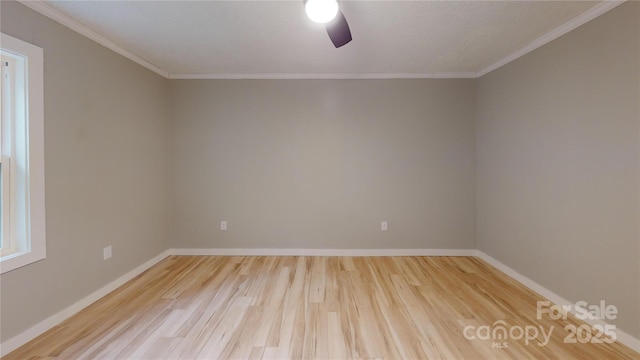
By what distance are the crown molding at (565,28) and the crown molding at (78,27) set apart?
13.0 feet

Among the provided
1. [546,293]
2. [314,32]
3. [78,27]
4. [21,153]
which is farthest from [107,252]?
[546,293]

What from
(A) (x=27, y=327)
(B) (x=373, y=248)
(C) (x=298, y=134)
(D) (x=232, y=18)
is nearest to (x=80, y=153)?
(A) (x=27, y=327)

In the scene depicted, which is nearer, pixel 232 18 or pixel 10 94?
pixel 10 94

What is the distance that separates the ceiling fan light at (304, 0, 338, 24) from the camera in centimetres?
165

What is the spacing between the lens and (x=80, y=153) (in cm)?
228

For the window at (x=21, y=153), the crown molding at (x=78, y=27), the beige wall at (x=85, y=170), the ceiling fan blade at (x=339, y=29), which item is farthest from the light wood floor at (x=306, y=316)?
the crown molding at (x=78, y=27)

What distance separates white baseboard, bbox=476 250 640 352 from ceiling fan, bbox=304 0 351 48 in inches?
111

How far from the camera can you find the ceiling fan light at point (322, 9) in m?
1.65

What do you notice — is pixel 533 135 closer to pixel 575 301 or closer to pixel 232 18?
pixel 575 301

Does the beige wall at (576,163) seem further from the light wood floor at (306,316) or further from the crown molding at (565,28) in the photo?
the light wood floor at (306,316)

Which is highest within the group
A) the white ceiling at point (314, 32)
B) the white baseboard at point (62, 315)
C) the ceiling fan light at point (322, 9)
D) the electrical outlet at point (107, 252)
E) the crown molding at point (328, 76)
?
the crown molding at point (328, 76)

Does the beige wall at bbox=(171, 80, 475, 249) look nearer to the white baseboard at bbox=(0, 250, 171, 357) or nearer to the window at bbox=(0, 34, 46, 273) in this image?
the white baseboard at bbox=(0, 250, 171, 357)

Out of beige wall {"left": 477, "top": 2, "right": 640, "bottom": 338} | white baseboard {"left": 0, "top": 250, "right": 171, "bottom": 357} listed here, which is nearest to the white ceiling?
beige wall {"left": 477, "top": 2, "right": 640, "bottom": 338}

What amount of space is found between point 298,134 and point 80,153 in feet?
7.19
